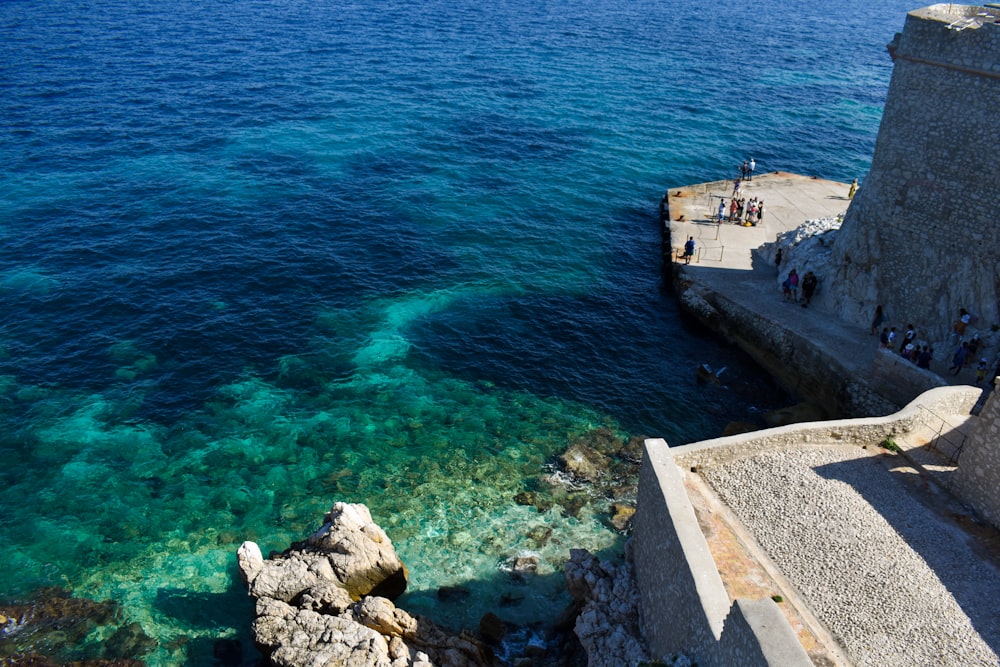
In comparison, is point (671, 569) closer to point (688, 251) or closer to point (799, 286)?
point (799, 286)

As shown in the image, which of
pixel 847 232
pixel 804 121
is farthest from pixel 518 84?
pixel 847 232

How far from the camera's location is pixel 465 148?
5903 centimetres

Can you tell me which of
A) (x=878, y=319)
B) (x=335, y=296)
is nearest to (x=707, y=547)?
(x=878, y=319)

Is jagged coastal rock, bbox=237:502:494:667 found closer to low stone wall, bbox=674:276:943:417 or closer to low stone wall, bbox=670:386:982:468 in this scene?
low stone wall, bbox=670:386:982:468

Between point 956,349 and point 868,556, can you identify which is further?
point 956,349

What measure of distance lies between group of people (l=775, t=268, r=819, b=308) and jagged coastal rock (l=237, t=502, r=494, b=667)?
2219 centimetres

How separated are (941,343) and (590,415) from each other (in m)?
14.1

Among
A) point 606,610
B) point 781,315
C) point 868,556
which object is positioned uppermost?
point 868,556

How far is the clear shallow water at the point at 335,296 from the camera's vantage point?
26625mm

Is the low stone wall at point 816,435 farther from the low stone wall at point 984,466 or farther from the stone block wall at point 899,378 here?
the stone block wall at point 899,378

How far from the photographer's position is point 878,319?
31984 millimetres

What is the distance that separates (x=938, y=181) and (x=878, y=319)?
6.10 meters

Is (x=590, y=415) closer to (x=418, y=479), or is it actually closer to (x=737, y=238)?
(x=418, y=479)

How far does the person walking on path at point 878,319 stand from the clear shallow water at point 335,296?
5.27m
